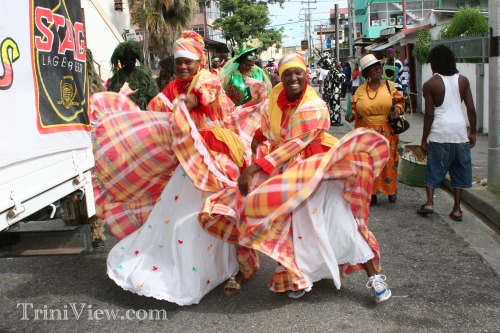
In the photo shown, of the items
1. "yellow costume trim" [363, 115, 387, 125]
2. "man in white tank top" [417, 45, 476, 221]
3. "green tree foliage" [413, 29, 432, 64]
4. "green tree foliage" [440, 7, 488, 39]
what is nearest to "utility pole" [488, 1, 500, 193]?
"man in white tank top" [417, 45, 476, 221]

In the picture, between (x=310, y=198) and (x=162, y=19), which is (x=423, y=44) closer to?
(x=310, y=198)

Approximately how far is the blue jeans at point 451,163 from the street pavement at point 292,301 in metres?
0.76

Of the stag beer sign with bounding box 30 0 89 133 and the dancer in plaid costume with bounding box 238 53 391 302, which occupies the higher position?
the stag beer sign with bounding box 30 0 89 133

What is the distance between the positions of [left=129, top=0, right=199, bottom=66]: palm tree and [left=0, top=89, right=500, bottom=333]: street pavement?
24.7m

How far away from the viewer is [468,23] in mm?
13781

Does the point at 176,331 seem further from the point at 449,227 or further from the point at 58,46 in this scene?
the point at 449,227

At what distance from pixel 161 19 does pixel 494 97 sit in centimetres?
2425

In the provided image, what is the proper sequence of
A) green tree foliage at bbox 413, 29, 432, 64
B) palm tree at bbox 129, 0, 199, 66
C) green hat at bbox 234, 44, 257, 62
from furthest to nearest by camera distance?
palm tree at bbox 129, 0, 199, 66
green tree foliage at bbox 413, 29, 432, 64
green hat at bbox 234, 44, 257, 62

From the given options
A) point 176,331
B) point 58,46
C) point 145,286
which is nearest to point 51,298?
point 145,286

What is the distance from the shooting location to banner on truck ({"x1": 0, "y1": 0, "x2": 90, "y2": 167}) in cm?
289

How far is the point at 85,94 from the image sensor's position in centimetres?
383

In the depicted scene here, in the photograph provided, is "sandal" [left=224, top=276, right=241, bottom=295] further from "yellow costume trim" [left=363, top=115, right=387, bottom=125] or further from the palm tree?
the palm tree

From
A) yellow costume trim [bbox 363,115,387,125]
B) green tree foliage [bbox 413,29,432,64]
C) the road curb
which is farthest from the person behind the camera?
green tree foliage [bbox 413,29,432,64]

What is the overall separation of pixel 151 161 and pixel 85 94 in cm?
89
